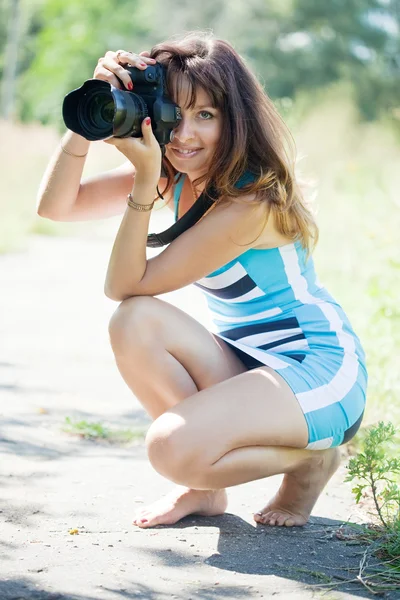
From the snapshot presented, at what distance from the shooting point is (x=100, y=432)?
3.38 metres

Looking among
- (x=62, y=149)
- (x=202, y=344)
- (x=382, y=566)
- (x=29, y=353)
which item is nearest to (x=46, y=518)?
(x=202, y=344)

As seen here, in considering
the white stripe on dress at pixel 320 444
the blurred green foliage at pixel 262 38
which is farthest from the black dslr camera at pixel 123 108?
the blurred green foliage at pixel 262 38

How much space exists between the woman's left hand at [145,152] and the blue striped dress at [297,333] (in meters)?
0.33

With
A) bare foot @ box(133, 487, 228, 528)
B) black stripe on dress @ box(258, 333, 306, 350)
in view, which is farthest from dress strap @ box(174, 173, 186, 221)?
bare foot @ box(133, 487, 228, 528)

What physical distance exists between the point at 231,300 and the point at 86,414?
1245 mm

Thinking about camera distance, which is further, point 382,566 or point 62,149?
point 62,149

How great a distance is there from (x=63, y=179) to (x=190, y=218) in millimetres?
497

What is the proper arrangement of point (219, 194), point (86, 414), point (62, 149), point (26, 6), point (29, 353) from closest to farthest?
1. point (219, 194)
2. point (62, 149)
3. point (86, 414)
4. point (29, 353)
5. point (26, 6)

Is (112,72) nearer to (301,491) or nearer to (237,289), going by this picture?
(237,289)

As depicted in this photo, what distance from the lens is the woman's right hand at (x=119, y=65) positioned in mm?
2490

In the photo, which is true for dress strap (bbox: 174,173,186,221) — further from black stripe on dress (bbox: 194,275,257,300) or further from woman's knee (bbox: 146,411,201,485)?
woman's knee (bbox: 146,411,201,485)

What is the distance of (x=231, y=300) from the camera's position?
2.64 metres

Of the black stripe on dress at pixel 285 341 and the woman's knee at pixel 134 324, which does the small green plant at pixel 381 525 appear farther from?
the woman's knee at pixel 134 324

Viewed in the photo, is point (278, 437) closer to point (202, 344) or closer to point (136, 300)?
point (202, 344)
